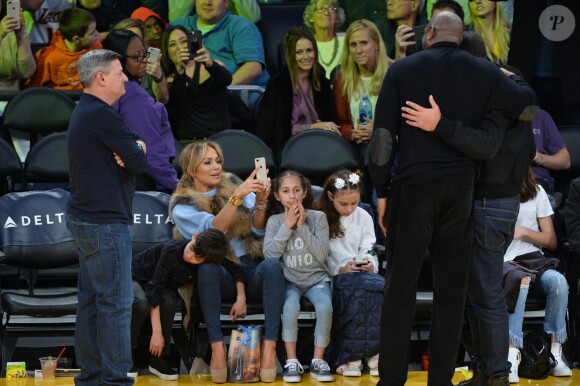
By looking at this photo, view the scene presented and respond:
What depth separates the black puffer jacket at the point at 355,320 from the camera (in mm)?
6645

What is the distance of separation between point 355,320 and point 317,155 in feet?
4.84

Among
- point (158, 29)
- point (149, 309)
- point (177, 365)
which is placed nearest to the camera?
point (149, 309)

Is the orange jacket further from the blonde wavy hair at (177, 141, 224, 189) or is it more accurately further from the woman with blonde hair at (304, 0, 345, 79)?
the blonde wavy hair at (177, 141, 224, 189)

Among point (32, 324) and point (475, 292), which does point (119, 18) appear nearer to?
point (32, 324)

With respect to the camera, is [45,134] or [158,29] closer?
[45,134]

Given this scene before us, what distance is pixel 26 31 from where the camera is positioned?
9.45 meters

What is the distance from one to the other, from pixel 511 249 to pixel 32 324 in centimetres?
293

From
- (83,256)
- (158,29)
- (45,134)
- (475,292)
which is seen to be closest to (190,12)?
(158,29)

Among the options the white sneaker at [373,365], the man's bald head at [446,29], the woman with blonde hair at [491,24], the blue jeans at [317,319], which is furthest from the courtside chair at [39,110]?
the man's bald head at [446,29]

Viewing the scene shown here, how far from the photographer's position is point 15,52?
8.66 m

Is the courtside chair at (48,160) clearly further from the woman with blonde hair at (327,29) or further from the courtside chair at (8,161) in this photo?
the woman with blonde hair at (327,29)

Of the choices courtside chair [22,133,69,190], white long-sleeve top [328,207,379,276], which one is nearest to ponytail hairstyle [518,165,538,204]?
white long-sleeve top [328,207,379,276]

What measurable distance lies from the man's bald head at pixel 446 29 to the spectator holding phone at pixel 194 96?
302 centimetres

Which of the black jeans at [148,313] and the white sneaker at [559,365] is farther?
the white sneaker at [559,365]
